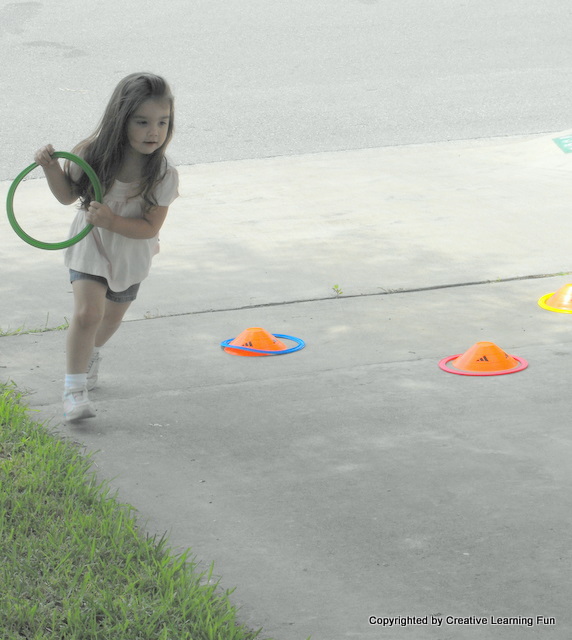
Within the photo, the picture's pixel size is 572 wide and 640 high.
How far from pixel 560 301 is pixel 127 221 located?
242 cm

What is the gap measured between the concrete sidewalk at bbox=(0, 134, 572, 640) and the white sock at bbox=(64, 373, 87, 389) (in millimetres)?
161

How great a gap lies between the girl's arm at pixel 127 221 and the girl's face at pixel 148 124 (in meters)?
0.25

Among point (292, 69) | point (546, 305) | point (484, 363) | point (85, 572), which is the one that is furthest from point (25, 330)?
point (292, 69)

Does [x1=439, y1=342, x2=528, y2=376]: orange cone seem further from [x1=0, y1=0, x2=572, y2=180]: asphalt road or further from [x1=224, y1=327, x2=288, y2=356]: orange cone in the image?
[x1=0, y1=0, x2=572, y2=180]: asphalt road

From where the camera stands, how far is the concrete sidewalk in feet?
9.50

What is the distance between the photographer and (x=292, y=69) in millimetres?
11930

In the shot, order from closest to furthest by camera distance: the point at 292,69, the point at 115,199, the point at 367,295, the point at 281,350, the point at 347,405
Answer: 1. the point at 115,199
2. the point at 347,405
3. the point at 281,350
4. the point at 367,295
5. the point at 292,69

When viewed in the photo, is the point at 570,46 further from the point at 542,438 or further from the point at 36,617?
the point at 36,617

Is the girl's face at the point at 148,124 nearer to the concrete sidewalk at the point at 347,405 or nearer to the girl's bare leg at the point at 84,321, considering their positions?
the girl's bare leg at the point at 84,321

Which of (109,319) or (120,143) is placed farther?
(109,319)

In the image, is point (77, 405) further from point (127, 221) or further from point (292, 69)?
point (292, 69)

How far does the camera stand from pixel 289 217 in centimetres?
723

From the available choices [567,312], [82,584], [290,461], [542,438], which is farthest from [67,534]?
[567,312]

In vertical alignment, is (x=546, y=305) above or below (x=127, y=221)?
below
